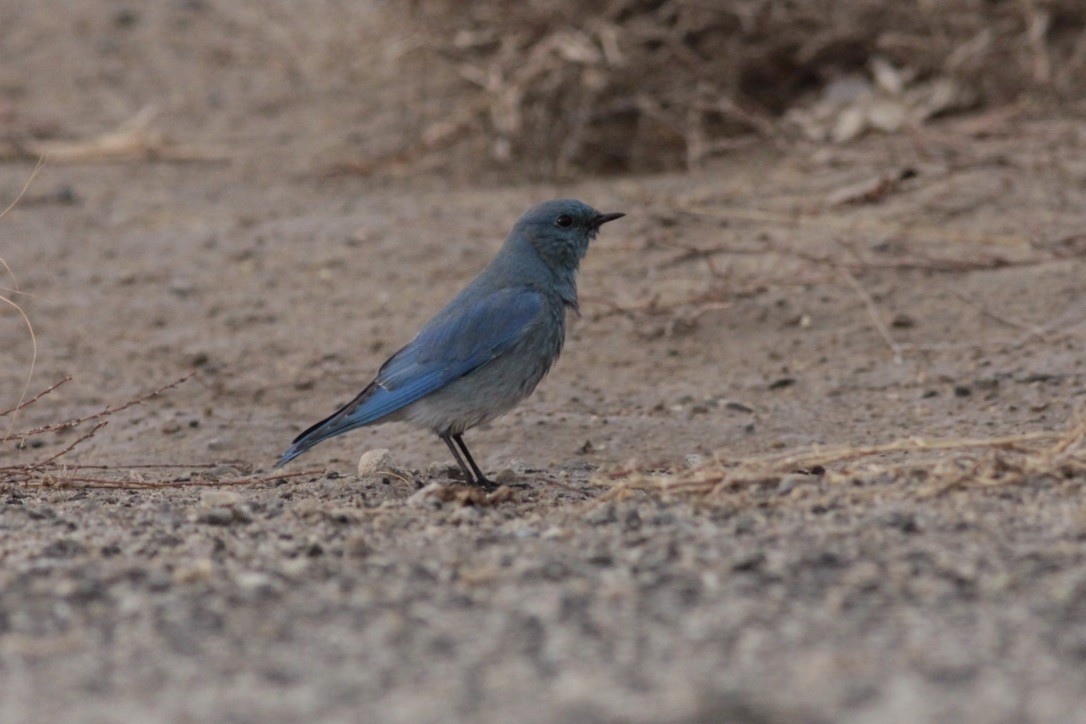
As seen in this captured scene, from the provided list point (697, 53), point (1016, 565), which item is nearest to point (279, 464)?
point (1016, 565)

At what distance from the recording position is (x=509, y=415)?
6.04m

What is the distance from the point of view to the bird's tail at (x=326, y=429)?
Answer: 484 centimetres

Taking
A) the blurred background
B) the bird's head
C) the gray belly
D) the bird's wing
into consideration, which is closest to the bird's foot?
the gray belly

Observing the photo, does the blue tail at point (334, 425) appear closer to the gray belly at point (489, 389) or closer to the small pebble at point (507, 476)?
the gray belly at point (489, 389)

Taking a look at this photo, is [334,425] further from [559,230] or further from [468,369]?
[559,230]

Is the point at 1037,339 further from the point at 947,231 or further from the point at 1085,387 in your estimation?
the point at 947,231

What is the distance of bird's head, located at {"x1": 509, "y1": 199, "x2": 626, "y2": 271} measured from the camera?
5516 mm

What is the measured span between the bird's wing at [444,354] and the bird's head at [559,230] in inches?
13.6

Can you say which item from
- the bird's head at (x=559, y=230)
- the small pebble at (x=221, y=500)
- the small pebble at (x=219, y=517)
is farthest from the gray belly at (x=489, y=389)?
the small pebble at (x=219, y=517)

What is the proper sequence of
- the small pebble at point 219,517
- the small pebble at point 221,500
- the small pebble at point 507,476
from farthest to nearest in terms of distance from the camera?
1. the small pebble at point 507,476
2. the small pebble at point 221,500
3. the small pebble at point 219,517

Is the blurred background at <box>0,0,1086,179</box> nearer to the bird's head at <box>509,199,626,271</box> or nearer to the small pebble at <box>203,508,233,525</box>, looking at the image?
the bird's head at <box>509,199,626,271</box>

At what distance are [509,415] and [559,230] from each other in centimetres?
88

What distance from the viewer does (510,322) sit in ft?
16.7

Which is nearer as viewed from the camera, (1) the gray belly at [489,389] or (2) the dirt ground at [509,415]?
(2) the dirt ground at [509,415]
